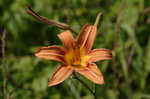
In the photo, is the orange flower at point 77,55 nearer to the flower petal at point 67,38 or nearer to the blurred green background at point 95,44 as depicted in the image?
the flower petal at point 67,38

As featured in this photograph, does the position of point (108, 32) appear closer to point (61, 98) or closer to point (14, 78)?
point (61, 98)

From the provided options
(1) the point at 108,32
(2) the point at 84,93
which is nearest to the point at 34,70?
(2) the point at 84,93

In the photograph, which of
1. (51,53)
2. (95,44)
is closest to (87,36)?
(51,53)

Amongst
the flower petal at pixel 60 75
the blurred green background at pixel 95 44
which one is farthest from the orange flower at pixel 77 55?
the blurred green background at pixel 95 44

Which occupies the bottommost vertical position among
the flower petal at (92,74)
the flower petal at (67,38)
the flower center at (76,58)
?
the flower petal at (92,74)

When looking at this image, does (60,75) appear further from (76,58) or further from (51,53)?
(76,58)

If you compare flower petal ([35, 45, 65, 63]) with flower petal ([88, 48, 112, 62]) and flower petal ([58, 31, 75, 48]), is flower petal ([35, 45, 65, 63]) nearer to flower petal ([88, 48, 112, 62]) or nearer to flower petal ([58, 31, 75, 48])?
flower petal ([58, 31, 75, 48])
